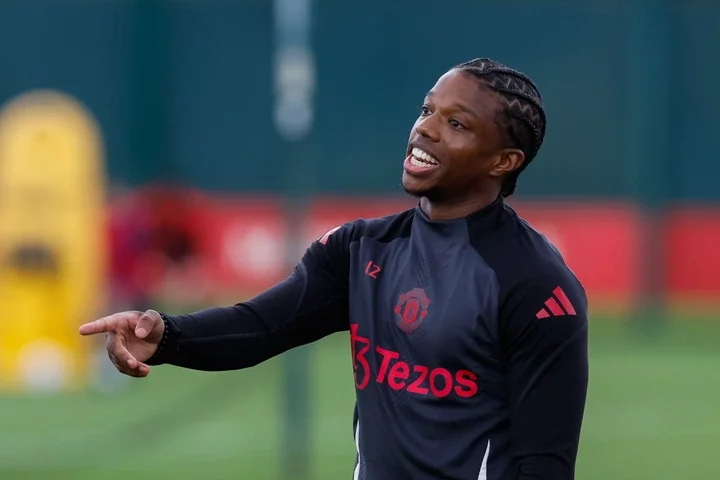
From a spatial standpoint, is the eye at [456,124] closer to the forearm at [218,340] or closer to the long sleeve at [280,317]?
the long sleeve at [280,317]

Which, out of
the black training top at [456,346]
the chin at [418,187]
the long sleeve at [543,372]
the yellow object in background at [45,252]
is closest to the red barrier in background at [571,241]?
the yellow object in background at [45,252]

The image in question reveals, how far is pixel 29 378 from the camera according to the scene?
45.9 ft

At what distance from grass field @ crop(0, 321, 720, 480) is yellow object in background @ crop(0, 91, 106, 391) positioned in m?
0.97

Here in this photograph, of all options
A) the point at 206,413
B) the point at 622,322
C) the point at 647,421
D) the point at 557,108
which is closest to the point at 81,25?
the point at 557,108

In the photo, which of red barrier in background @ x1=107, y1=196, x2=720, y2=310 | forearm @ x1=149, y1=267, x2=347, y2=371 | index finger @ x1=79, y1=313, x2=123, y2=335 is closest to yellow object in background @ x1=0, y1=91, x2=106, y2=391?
red barrier in background @ x1=107, y1=196, x2=720, y2=310

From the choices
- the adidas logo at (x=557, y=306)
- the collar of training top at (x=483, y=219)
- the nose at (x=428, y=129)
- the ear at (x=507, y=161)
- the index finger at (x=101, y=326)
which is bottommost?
the index finger at (x=101, y=326)

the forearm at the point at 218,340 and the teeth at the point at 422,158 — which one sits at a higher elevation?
the teeth at the point at 422,158

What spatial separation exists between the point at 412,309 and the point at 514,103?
1.83 feet

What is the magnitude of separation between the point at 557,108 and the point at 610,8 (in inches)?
57.2

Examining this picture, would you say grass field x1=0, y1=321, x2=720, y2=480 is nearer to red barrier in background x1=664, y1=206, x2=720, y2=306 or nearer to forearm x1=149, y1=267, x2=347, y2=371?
red barrier in background x1=664, y1=206, x2=720, y2=306

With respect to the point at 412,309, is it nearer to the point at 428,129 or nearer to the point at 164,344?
the point at 428,129

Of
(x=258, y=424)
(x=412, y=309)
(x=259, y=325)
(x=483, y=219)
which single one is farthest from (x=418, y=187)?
(x=258, y=424)

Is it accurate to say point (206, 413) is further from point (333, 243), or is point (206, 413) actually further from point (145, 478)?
point (333, 243)

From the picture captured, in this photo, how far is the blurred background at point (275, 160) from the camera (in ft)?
46.4
